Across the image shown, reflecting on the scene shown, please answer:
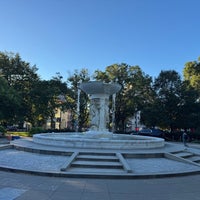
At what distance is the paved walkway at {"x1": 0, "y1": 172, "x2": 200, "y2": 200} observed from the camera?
257 inches

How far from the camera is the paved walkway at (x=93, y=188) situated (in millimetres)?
6535

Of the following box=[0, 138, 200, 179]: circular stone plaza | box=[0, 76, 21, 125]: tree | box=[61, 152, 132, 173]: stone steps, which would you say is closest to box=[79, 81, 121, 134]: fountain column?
box=[0, 138, 200, 179]: circular stone plaza

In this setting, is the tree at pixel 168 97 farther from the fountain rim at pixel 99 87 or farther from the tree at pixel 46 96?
the fountain rim at pixel 99 87

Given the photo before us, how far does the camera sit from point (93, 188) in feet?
24.1

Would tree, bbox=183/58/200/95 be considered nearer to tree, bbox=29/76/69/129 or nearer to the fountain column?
tree, bbox=29/76/69/129

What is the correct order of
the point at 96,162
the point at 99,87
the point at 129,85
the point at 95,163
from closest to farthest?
the point at 95,163, the point at 96,162, the point at 99,87, the point at 129,85

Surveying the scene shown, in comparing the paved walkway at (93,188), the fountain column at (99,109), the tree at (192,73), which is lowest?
the paved walkway at (93,188)

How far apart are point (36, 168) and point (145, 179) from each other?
13.4ft

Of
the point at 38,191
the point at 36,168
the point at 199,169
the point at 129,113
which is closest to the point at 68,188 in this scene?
the point at 38,191

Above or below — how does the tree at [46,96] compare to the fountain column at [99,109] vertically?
above

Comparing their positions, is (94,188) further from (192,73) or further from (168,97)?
(192,73)

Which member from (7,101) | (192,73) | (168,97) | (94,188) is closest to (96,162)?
(94,188)

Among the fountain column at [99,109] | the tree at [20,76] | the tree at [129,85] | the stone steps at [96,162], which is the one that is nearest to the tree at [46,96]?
the tree at [20,76]

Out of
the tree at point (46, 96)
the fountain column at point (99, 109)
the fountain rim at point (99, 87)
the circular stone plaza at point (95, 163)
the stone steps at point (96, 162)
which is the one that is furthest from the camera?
the tree at point (46, 96)
